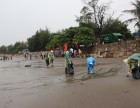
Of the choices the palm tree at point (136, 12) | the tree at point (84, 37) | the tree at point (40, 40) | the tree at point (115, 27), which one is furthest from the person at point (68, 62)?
the tree at point (40, 40)

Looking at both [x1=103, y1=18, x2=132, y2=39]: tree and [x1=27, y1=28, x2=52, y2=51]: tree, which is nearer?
[x1=103, y1=18, x2=132, y2=39]: tree

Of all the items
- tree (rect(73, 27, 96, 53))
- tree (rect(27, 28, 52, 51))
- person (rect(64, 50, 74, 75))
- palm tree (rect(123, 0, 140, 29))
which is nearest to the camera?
person (rect(64, 50, 74, 75))

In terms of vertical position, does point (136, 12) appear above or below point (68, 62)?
above

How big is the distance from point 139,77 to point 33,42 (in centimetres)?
7349

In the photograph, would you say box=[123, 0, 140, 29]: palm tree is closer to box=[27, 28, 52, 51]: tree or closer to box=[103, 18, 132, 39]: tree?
box=[103, 18, 132, 39]: tree

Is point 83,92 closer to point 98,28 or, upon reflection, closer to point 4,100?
point 4,100

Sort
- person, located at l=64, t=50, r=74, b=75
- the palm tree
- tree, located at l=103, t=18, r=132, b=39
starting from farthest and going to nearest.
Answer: tree, located at l=103, t=18, r=132, b=39 < the palm tree < person, located at l=64, t=50, r=74, b=75

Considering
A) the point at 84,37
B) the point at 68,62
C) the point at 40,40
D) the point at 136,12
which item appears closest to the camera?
the point at 68,62

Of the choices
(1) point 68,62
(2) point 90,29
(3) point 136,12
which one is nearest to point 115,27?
(2) point 90,29

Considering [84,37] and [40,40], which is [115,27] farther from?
[40,40]

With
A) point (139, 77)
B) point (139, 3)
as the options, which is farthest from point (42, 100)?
point (139, 3)

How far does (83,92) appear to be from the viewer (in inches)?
399

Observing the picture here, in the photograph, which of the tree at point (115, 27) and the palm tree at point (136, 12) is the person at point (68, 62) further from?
the tree at point (115, 27)

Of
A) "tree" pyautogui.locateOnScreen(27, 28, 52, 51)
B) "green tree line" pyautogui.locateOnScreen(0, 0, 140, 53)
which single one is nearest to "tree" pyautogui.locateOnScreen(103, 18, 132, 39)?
"green tree line" pyautogui.locateOnScreen(0, 0, 140, 53)
